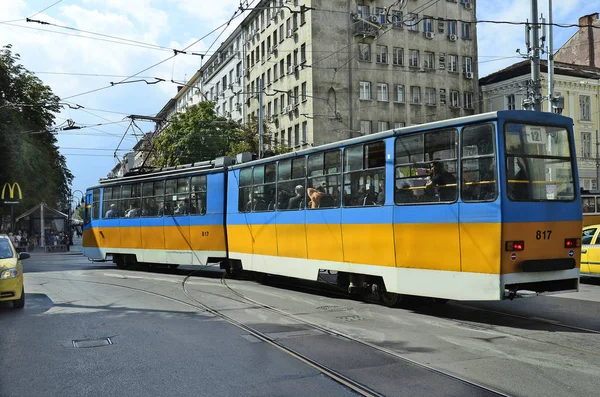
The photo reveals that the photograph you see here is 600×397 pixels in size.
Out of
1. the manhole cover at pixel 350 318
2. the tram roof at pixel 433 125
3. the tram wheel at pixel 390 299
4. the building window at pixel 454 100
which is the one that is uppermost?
the building window at pixel 454 100

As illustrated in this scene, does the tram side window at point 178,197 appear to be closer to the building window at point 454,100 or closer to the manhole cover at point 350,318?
the manhole cover at point 350,318

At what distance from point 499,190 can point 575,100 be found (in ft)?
137

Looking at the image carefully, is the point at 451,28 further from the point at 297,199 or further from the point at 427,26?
the point at 297,199

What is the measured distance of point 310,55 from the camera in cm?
4472

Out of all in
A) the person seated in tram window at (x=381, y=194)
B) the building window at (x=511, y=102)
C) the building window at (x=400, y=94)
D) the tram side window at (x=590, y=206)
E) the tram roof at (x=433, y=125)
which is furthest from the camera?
the building window at (x=400, y=94)

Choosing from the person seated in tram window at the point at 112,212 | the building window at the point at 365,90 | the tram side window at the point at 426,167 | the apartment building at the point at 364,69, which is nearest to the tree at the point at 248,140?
the apartment building at the point at 364,69

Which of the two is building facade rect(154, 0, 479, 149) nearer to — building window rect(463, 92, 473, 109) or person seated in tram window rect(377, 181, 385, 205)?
building window rect(463, 92, 473, 109)

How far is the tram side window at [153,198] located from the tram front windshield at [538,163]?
40.7 ft

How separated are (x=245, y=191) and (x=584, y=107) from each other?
3940 centimetres

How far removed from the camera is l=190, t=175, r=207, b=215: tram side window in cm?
1689

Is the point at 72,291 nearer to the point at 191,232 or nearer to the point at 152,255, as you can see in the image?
the point at 191,232

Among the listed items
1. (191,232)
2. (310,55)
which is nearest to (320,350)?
(191,232)

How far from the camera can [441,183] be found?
909cm

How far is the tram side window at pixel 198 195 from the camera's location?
55.4ft
